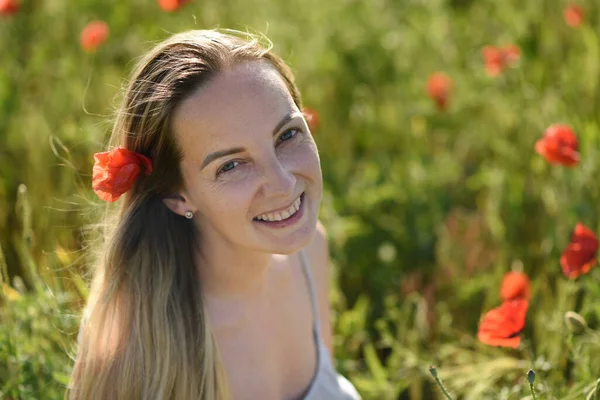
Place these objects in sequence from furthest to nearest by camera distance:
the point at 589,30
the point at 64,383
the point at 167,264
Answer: the point at 589,30, the point at 64,383, the point at 167,264

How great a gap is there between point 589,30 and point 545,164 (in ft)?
2.23

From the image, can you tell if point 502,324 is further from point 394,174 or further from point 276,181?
point 394,174

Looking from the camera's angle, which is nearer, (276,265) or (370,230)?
(276,265)

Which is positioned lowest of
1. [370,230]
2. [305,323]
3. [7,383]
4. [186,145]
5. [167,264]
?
[370,230]

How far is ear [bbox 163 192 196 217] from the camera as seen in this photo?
168 cm

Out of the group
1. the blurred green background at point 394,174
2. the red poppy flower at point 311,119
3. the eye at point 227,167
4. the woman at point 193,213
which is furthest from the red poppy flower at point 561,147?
the eye at point 227,167

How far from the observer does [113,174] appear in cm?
158

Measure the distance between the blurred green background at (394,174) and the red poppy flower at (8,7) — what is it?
86 mm

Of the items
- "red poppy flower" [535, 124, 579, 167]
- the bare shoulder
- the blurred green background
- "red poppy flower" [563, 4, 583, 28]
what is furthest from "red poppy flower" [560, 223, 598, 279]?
"red poppy flower" [563, 4, 583, 28]

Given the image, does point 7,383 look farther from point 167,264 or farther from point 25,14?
point 25,14

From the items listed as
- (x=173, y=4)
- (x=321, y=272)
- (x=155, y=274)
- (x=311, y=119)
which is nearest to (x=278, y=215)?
(x=155, y=274)

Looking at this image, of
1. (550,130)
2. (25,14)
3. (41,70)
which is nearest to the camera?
(550,130)

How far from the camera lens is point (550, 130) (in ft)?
7.22

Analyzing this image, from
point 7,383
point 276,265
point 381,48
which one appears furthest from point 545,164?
point 7,383
